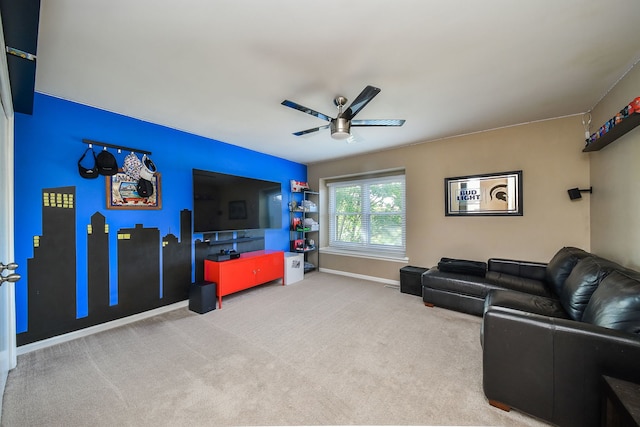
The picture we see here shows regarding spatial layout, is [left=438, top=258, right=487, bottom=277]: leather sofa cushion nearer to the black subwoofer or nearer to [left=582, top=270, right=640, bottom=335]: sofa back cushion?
[left=582, top=270, right=640, bottom=335]: sofa back cushion

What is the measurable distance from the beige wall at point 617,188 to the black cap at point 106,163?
482cm

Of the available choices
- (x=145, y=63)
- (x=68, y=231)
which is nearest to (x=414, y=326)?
(x=145, y=63)

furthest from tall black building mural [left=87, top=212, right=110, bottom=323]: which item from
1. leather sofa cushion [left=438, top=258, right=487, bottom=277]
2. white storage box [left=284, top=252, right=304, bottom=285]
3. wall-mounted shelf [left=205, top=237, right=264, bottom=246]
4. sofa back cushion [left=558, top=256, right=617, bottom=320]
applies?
sofa back cushion [left=558, top=256, right=617, bottom=320]

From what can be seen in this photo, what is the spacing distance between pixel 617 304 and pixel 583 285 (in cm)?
49

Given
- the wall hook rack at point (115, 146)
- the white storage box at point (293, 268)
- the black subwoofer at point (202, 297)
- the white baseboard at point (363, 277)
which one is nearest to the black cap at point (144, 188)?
the wall hook rack at point (115, 146)

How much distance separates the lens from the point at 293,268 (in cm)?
432

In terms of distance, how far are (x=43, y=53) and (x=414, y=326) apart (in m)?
3.98

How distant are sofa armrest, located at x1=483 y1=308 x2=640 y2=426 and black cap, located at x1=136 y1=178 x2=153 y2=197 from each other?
3.56 metres

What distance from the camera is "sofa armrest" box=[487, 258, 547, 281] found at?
9.42 feet

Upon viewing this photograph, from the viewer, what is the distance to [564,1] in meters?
1.31

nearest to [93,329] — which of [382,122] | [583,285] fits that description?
[382,122]

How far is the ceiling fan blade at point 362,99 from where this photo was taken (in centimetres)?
173

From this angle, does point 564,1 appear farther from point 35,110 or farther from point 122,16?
point 35,110

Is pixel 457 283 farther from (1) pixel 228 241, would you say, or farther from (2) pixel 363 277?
(1) pixel 228 241
